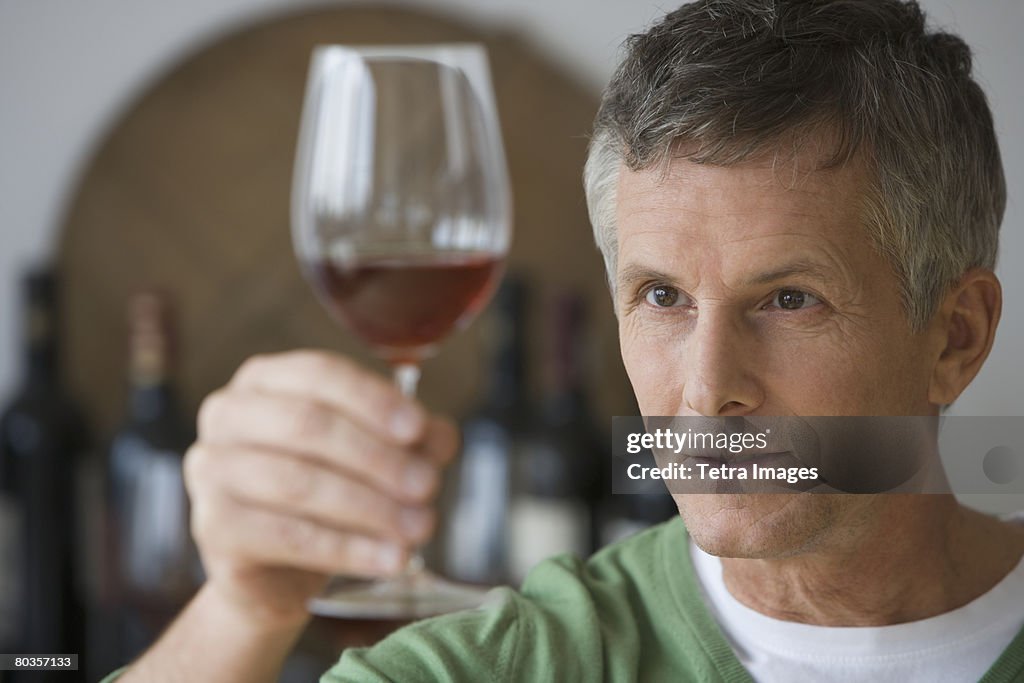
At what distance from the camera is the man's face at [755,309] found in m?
0.74

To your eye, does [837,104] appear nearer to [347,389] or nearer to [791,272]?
[791,272]

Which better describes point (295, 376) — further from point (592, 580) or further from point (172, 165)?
point (172, 165)

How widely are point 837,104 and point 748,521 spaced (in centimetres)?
24

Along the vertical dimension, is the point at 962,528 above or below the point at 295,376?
below

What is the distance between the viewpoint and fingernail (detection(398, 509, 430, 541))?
0.76 meters

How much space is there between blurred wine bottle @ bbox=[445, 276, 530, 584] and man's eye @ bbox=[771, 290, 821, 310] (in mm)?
1045

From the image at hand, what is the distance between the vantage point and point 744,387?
0.74 metres

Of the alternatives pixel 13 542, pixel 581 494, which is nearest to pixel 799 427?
pixel 581 494

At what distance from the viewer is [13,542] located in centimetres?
202

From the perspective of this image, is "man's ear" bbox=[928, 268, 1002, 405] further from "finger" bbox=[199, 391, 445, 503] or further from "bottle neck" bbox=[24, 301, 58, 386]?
"bottle neck" bbox=[24, 301, 58, 386]

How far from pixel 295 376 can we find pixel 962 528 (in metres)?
0.45

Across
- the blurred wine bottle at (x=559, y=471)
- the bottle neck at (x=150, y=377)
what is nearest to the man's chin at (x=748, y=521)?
the blurred wine bottle at (x=559, y=471)

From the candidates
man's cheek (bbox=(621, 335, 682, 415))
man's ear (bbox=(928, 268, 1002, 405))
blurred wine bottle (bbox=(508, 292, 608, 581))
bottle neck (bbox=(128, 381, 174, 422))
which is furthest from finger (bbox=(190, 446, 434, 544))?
bottle neck (bbox=(128, 381, 174, 422))

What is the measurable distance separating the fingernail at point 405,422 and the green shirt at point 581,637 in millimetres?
131
